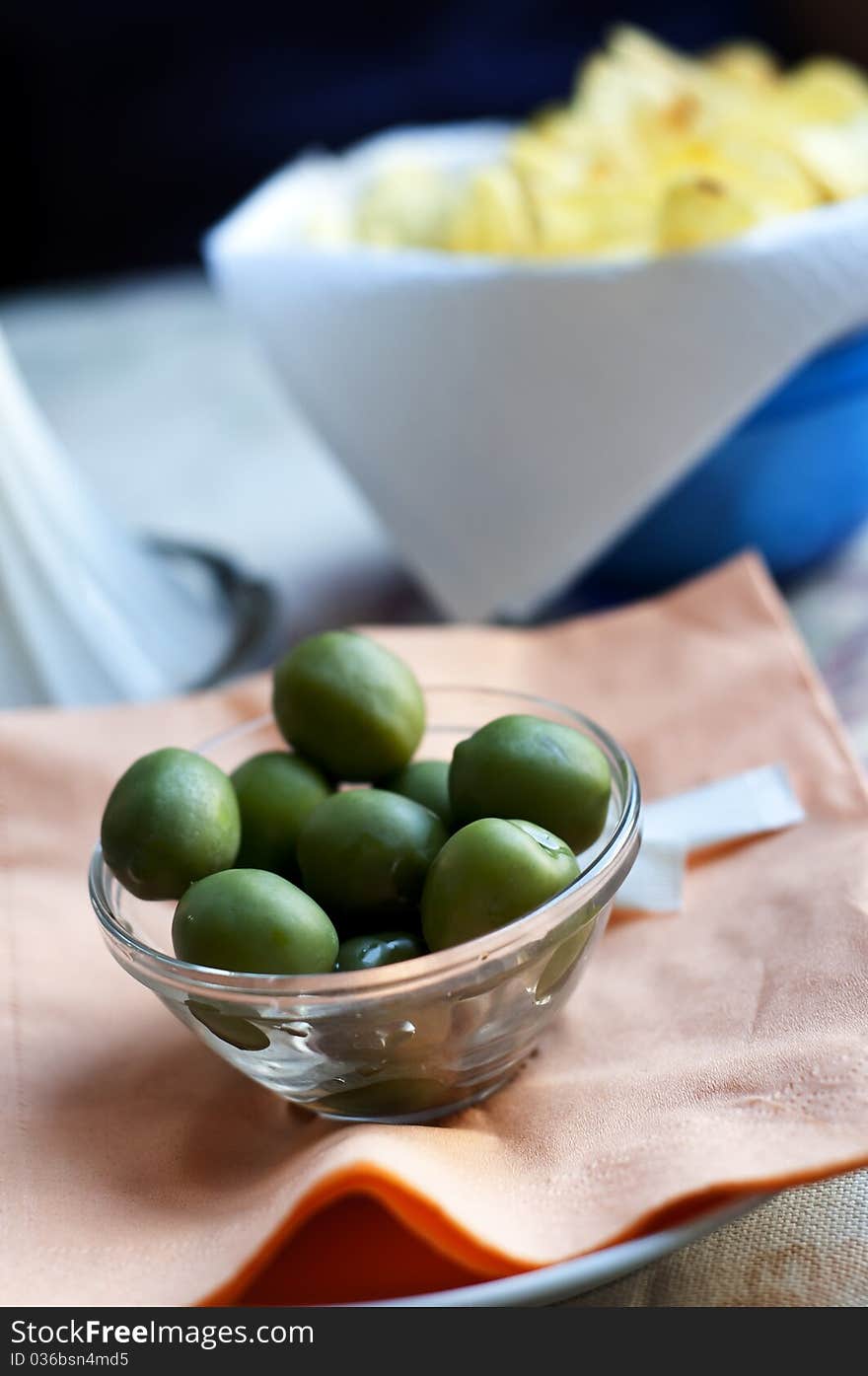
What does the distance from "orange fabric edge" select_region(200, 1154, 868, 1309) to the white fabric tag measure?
14cm

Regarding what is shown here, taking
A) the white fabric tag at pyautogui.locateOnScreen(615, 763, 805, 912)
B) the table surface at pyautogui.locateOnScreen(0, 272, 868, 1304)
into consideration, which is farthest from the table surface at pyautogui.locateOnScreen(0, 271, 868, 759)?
the white fabric tag at pyautogui.locateOnScreen(615, 763, 805, 912)

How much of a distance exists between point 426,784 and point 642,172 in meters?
0.40

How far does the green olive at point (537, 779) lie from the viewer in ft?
1.17

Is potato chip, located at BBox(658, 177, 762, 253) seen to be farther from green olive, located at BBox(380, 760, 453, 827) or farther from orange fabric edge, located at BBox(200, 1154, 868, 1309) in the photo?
orange fabric edge, located at BBox(200, 1154, 868, 1309)

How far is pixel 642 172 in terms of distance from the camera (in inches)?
26.1

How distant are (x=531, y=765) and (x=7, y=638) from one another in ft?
1.00

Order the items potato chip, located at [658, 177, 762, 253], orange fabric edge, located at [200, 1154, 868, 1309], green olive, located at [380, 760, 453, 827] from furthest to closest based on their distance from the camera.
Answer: potato chip, located at [658, 177, 762, 253] < green olive, located at [380, 760, 453, 827] < orange fabric edge, located at [200, 1154, 868, 1309]

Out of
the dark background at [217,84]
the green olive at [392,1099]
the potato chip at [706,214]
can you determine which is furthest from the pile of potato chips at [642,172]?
the dark background at [217,84]

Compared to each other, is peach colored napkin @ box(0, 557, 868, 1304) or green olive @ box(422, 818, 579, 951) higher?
green olive @ box(422, 818, 579, 951)

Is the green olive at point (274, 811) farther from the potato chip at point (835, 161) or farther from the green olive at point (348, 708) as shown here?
the potato chip at point (835, 161)

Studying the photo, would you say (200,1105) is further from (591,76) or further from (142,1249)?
(591,76)

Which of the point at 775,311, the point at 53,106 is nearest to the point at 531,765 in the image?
the point at 775,311

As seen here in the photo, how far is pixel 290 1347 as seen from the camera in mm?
285

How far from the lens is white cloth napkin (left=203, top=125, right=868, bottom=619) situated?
0.57 meters
